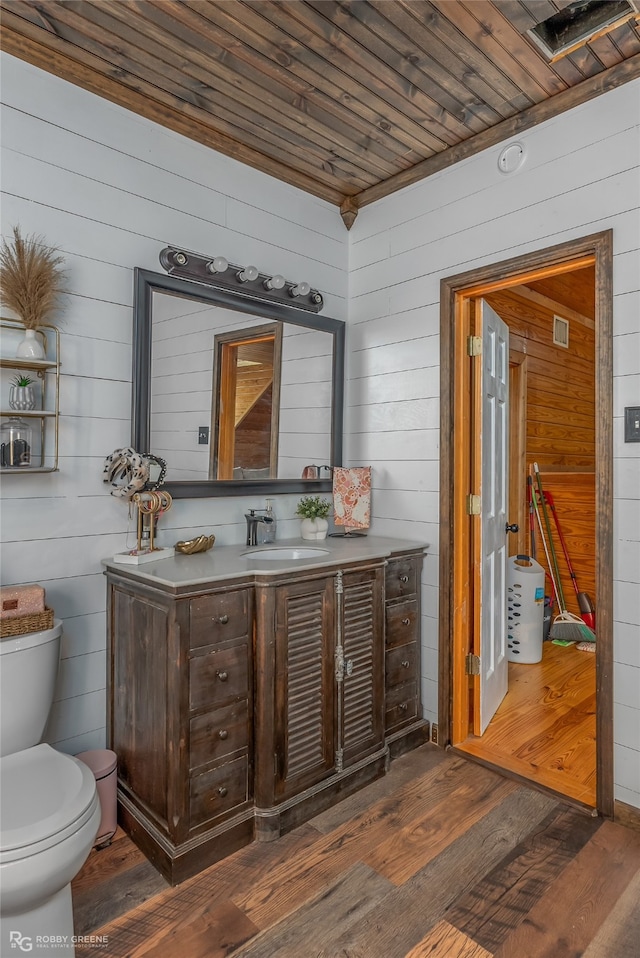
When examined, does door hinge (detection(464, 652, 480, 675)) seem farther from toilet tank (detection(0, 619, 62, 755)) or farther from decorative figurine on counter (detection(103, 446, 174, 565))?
toilet tank (detection(0, 619, 62, 755))

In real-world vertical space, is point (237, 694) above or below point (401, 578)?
below

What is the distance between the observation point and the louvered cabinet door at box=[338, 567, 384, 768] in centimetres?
217

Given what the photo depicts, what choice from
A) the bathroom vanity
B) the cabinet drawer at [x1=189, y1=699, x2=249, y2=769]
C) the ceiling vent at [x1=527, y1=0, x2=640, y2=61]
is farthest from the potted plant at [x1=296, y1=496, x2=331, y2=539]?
the ceiling vent at [x1=527, y1=0, x2=640, y2=61]

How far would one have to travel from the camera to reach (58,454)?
1971 mm

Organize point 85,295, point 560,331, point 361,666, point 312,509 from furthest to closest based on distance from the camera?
→ point 560,331
point 312,509
point 361,666
point 85,295

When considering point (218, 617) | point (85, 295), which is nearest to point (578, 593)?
point (218, 617)

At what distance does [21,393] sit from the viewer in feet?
6.09

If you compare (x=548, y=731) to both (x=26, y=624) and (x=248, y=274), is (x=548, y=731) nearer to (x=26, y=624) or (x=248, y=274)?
(x=26, y=624)

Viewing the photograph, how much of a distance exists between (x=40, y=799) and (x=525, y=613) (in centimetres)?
291

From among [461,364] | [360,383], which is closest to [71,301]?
[360,383]

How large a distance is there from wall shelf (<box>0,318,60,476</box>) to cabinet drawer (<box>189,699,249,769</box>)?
99cm

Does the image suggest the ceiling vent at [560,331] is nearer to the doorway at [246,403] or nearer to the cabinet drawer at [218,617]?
the doorway at [246,403]

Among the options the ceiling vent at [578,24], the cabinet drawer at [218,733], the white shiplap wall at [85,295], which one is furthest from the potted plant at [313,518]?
the ceiling vent at [578,24]

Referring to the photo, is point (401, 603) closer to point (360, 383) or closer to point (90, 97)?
point (360, 383)
